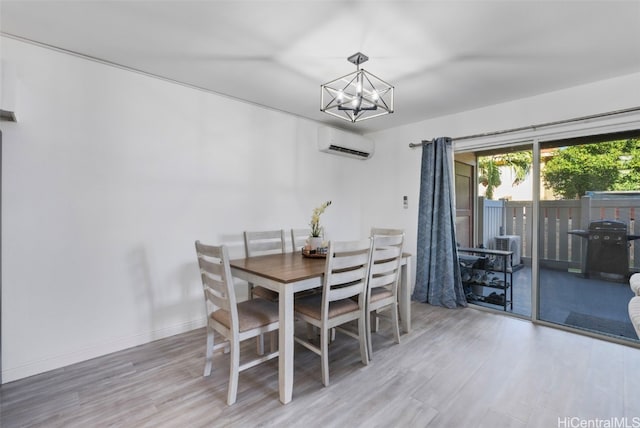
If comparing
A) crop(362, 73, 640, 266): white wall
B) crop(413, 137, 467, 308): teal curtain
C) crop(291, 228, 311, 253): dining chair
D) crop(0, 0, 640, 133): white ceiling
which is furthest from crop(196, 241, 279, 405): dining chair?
crop(362, 73, 640, 266): white wall

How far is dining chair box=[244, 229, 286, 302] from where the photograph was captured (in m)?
2.61

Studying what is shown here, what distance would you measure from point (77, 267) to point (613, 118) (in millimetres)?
4684

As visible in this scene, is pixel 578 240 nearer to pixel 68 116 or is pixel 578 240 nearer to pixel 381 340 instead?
pixel 381 340

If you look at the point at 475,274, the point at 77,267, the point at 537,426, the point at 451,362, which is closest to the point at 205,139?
the point at 77,267

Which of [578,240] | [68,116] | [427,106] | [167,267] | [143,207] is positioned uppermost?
[427,106]

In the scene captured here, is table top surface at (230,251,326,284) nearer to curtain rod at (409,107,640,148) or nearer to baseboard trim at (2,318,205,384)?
baseboard trim at (2,318,205,384)

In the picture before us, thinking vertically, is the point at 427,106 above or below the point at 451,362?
above

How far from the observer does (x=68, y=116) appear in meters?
2.25

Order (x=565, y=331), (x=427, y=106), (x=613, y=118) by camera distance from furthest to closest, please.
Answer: (x=427, y=106) → (x=565, y=331) → (x=613, y=118)

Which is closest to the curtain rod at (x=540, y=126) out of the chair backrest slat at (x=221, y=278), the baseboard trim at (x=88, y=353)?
the chair backrest slat at (x=221, y=278)

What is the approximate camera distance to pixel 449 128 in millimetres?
3732

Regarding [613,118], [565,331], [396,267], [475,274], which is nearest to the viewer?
[396,267]

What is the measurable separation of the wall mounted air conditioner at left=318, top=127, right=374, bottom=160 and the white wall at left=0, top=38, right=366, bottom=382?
2.99 feet

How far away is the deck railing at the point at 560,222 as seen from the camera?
106 inches
